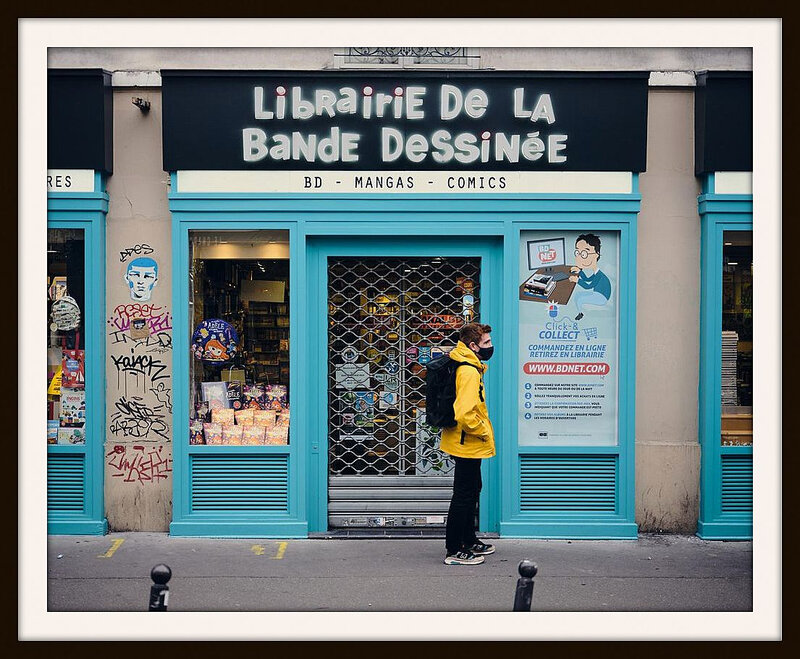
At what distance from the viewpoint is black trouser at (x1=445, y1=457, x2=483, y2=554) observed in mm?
7590

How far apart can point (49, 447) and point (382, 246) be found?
Answer: 3.43 meters

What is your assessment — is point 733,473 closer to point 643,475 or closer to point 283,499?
point 643,475

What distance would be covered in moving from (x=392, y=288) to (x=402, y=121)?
58.1 inches

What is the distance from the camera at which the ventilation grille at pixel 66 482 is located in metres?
8.52

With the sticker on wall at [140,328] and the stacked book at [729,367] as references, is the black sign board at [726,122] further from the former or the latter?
the sticker on wall at [140,328]

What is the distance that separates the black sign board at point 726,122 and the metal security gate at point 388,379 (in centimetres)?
229

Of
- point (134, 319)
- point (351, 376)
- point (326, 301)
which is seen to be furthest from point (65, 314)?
point (351, 376)

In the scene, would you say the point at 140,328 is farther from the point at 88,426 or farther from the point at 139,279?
the point at 88,426

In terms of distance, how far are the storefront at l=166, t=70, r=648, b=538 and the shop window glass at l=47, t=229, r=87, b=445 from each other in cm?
92

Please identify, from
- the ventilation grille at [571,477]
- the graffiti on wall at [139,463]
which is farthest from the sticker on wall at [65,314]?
the ventilation grille at [571,477]

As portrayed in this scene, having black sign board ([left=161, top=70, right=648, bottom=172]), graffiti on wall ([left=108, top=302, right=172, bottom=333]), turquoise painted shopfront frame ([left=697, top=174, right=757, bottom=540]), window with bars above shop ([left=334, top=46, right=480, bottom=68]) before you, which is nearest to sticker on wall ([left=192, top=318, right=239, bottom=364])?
graffiti on wall ([left=108, top=302, right=172, bottom=333])

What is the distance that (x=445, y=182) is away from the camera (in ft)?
27.4

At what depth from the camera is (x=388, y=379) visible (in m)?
8.75

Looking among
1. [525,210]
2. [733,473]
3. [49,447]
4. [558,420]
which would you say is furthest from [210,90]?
[733,473]
